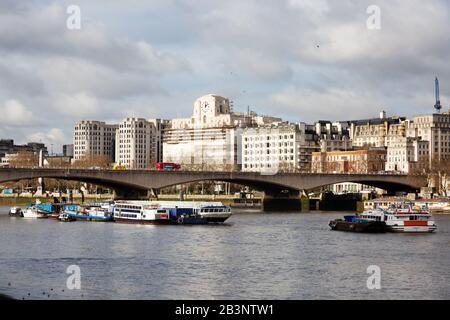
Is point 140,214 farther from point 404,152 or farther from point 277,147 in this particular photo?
point 277,147

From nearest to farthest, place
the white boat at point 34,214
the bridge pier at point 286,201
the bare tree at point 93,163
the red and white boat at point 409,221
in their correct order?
the red and white boat at point 409,221
the white boat at point 34,214
the bridge pier at point 286,201
the bare tree at point 93,163

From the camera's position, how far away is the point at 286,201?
114 meters

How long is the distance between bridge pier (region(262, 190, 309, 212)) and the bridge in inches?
5.6

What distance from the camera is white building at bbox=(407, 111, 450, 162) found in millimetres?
165625

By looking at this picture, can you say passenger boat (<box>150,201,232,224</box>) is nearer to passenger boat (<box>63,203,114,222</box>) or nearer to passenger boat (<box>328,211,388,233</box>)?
passenger boat (<box>63,203,114,222</box>)

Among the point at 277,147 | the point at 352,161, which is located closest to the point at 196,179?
the point at 352,161

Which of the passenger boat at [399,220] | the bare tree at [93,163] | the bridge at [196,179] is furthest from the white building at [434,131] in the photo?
the passenger boat at [399,220]

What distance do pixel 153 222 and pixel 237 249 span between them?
27.1m

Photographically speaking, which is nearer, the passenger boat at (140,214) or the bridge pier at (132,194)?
the passenger boat at (140,214)

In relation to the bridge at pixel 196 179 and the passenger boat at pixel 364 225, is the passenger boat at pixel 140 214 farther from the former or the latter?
the passenger boat at pixel 364 225

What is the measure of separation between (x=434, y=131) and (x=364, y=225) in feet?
333

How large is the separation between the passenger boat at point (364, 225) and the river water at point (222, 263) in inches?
109

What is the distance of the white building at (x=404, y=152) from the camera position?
521 ft
